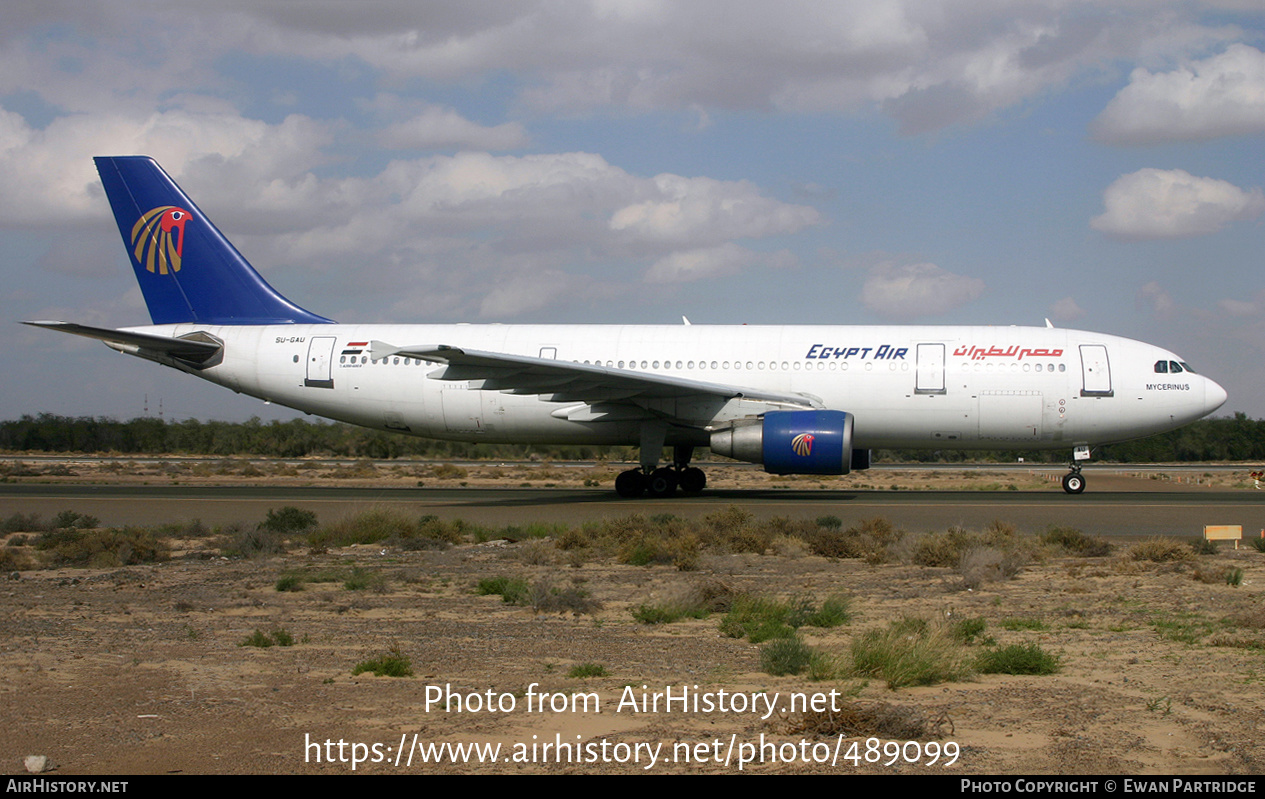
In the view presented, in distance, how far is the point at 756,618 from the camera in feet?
26.0

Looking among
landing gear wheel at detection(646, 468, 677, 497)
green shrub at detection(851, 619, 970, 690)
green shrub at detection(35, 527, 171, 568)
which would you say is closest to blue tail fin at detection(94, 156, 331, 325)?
landing gear wheel at detection(646, 468, 677, 497)

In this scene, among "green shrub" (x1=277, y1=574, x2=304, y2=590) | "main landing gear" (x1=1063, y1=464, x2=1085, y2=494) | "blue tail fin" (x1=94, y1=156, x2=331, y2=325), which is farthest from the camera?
"blue tail fin" (x1=94, y1=156, x2=331, y2=325)

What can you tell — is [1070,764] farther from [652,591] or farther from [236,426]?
[236,426]

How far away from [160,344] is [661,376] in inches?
412

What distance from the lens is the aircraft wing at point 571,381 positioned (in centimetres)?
1762

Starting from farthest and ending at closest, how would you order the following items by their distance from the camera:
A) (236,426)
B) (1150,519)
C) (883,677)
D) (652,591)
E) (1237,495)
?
(236,426), (1237,495), (1150,519), (652,591), (883,677)

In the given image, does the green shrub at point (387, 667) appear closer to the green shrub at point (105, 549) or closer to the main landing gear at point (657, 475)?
the green shrub at point (105, 549)

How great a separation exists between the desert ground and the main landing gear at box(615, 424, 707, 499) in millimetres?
7714

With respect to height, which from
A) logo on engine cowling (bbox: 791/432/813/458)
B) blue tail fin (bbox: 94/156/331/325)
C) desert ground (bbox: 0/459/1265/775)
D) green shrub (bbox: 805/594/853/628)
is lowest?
desert ground (bbox: 0/459/1265/775)

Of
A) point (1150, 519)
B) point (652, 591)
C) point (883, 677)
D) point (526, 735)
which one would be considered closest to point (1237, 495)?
point (1150, 519)

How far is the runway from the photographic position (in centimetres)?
1641

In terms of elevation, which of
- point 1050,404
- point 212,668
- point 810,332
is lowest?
point 212,668

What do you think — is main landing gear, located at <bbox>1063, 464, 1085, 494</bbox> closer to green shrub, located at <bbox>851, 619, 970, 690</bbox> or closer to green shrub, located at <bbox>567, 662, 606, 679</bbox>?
green shrub, located at <bbox>851, 619, 970, 690</bbox>
